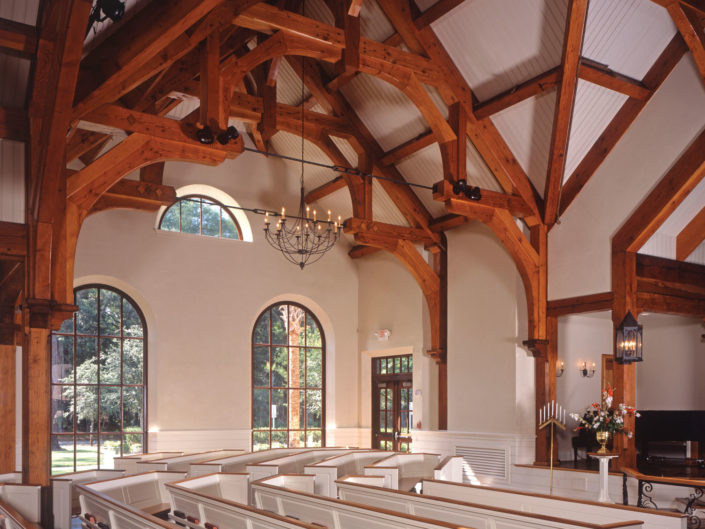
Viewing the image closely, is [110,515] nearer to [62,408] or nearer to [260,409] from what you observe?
[62,408]

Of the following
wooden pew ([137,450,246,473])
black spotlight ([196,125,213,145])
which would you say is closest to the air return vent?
wooden pew ([137,450,246,473])

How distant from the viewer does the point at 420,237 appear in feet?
39.9

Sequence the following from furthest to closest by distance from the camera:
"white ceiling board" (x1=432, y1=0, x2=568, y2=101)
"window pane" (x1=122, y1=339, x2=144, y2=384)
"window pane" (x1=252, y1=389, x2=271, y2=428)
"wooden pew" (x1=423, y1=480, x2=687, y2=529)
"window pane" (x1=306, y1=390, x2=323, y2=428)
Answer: "window pane" (x1=306, y1=390, x2=323, y2=428) → "window pane" (x1=252, y1=389, x2=271, y2=428) → "window pane" (x1=122, y1=339, x2=144, y2=384) → "white ceiling board" (x1=432, y1=0, x2=568, y2=101) → "wooden pew" (x1=423, y1=480, x2=687, y2=529)

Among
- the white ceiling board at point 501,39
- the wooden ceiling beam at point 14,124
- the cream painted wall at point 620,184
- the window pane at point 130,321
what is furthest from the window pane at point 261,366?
the wooden ceiling beam at point 14,124

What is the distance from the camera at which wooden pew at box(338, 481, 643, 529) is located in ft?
13.6

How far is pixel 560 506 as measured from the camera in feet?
17.6

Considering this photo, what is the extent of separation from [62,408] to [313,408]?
4.68m

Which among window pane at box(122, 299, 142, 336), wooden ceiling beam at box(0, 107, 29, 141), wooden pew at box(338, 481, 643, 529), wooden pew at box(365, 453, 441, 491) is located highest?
wooden ceiling beam at box(0, 107, 29, 141)

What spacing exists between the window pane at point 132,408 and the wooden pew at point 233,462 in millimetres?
3155

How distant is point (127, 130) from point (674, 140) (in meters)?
6.51

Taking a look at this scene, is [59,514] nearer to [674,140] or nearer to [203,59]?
[203,59]

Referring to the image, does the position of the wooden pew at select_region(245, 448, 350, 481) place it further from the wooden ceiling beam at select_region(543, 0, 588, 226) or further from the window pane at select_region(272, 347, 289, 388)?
the wooden ceiling beam at select_region(543, 0, 588, 226)

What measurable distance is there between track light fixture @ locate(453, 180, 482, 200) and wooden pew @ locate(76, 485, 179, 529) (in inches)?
230

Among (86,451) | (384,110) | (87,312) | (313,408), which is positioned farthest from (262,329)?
(384,110)
